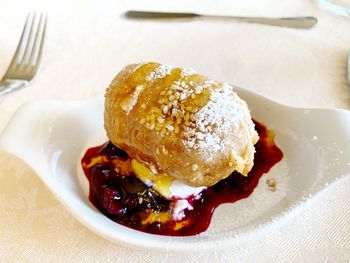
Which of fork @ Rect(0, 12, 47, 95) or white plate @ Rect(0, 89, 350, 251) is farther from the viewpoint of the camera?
fork @ Rect(0, 12, 47, 95)

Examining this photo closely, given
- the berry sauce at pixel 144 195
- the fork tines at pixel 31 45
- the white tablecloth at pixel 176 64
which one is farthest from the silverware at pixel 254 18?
the berry sauce at pixel 144 195

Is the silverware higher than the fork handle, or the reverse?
the silverware

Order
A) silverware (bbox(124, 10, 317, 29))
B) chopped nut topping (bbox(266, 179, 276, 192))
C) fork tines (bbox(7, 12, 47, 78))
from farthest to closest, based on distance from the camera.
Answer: silverware (bbox(124, 10, 317, 29))
fork tines (bbox(7, 12, 47, 78))
chopped nut topping (bbox(266, 179, 276, 192))

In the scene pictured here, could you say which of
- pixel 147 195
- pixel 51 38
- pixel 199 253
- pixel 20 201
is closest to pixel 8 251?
pixel 20 201

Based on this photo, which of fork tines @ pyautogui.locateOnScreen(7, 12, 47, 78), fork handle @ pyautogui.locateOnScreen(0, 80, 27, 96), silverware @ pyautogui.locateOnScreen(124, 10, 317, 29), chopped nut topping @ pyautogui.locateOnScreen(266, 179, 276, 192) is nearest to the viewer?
chopped nut topping @ pyautogui.locateOnScreen(266, 179, 276, 192)

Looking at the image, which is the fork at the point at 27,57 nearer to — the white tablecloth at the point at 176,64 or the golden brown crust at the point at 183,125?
the white tablecloth at the point at 176,64

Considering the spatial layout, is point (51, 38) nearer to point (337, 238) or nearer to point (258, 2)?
point (258, 2)

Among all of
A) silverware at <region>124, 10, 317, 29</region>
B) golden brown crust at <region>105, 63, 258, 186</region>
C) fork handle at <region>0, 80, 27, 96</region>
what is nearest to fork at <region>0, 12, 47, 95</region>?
fork handle at <region>0, 80, 27, 96</region>

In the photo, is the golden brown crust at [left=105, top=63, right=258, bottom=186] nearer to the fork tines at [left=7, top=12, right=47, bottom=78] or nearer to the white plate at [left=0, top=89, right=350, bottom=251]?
the white plate at [left=0, top=89, right=350, bottom=251]

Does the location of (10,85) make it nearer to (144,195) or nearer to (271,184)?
(144,195)
